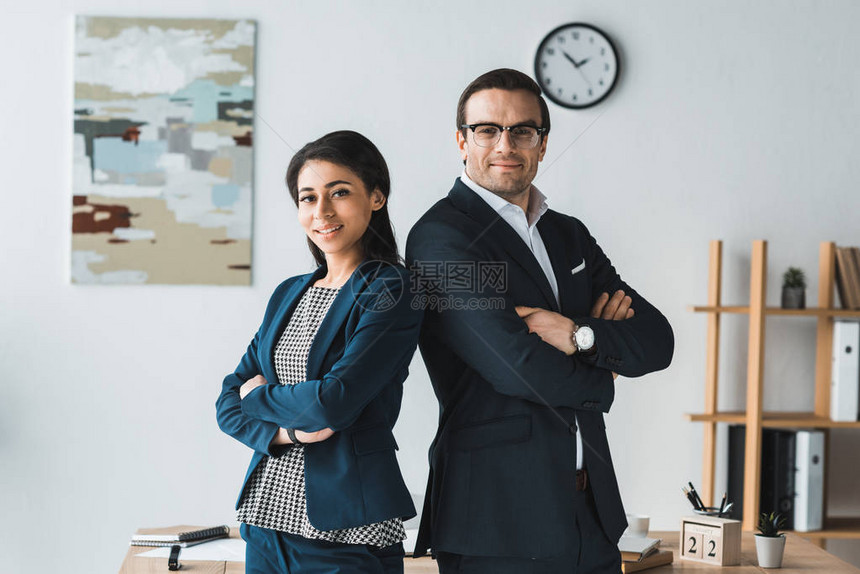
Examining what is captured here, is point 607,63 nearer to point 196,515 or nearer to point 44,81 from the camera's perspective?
point 44,81

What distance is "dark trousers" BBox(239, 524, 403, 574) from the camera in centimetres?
143

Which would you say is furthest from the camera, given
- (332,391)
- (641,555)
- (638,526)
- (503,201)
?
(638,526)

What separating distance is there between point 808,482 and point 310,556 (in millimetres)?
2255

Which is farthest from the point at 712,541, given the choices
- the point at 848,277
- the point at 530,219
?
the point at 848,277

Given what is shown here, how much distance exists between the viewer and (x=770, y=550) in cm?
192

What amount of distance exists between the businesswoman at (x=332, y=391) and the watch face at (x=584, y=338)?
1.04 feet

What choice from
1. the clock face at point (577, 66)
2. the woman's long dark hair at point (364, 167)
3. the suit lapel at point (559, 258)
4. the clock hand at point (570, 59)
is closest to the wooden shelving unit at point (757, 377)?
the clock face at point (577, 66)

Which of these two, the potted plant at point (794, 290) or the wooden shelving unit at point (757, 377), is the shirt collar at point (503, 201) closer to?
the wooden shelving unit at point (757, 377)

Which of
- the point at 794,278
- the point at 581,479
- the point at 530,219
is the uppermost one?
the point at 530,219

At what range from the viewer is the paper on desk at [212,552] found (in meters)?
1.85

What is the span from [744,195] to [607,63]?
29.8 inches

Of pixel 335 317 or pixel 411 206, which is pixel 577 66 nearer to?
pixel 411 206

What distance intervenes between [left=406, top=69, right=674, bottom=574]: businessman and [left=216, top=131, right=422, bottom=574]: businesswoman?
89mm

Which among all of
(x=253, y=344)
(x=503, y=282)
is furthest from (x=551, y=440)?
(x=253, y=344)
